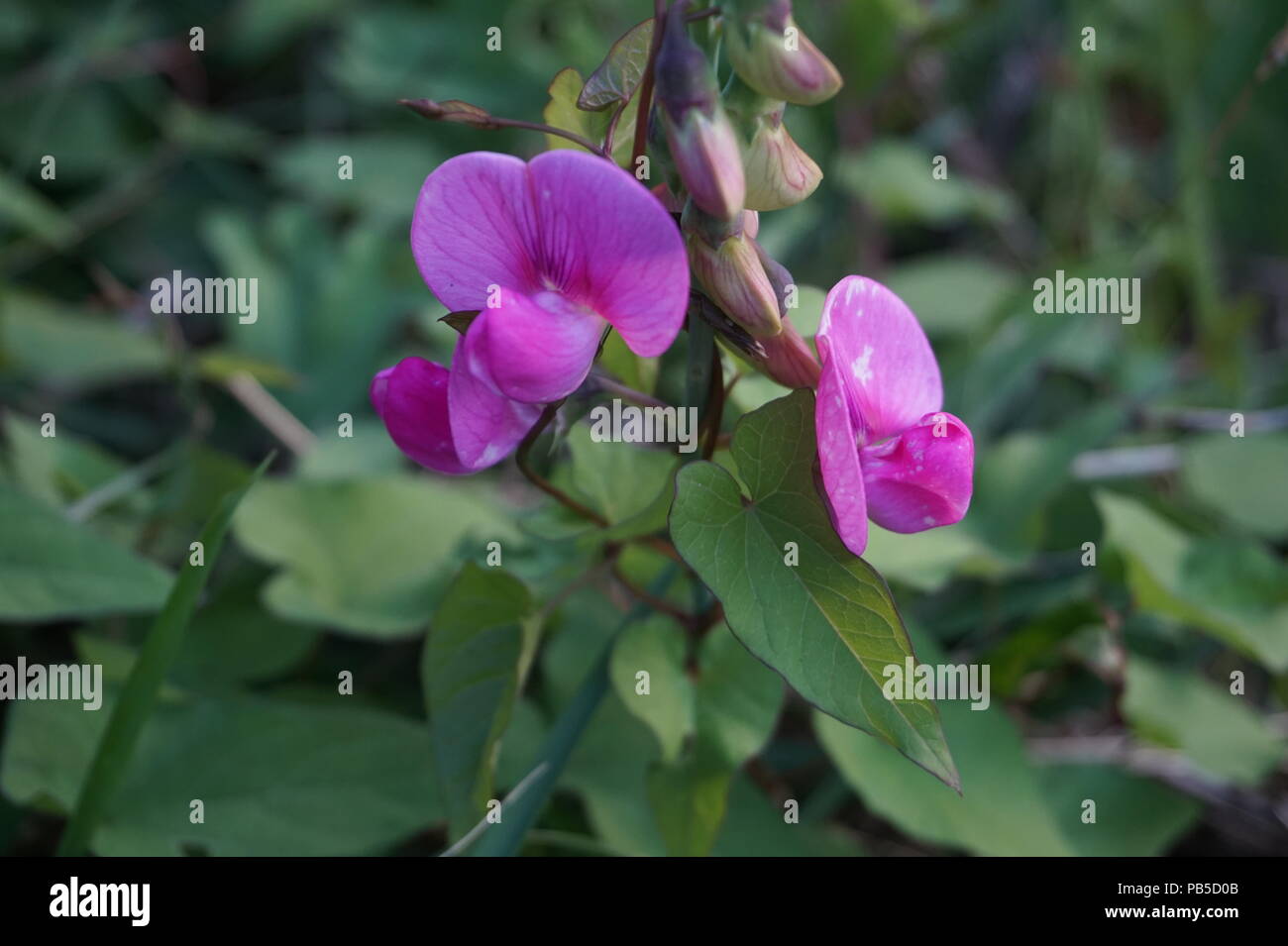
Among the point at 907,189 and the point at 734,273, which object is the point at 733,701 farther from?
the point at 907,189

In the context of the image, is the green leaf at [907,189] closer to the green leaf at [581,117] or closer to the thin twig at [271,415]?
the thin twig at [271,415]

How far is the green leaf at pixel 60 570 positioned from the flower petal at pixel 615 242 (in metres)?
0.64

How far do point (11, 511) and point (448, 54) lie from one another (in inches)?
66.0

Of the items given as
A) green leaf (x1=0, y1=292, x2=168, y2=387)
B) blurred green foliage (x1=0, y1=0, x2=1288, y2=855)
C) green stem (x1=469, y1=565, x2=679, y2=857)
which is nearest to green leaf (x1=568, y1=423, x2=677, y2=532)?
blurred green foliage (x1=0, y1=0, x2=1288, y2=855)

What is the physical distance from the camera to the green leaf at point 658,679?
3.23 ft

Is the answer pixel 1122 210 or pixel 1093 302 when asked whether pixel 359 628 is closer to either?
pixel 1093 302

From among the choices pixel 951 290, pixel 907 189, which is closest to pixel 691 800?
pixel 951 290

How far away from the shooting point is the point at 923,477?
32.3 inches

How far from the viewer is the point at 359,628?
122 cm

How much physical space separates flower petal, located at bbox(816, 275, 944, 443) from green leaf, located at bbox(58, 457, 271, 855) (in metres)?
0.60

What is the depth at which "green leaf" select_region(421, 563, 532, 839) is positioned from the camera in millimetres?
944

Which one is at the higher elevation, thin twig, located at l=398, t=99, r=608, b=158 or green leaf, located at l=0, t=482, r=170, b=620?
thin twig, located at l=398, t=99, r=608, b=158

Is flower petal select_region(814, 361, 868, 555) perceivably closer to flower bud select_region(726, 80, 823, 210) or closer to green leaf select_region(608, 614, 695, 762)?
flower bud select_region(726, 80, 823, 210)
